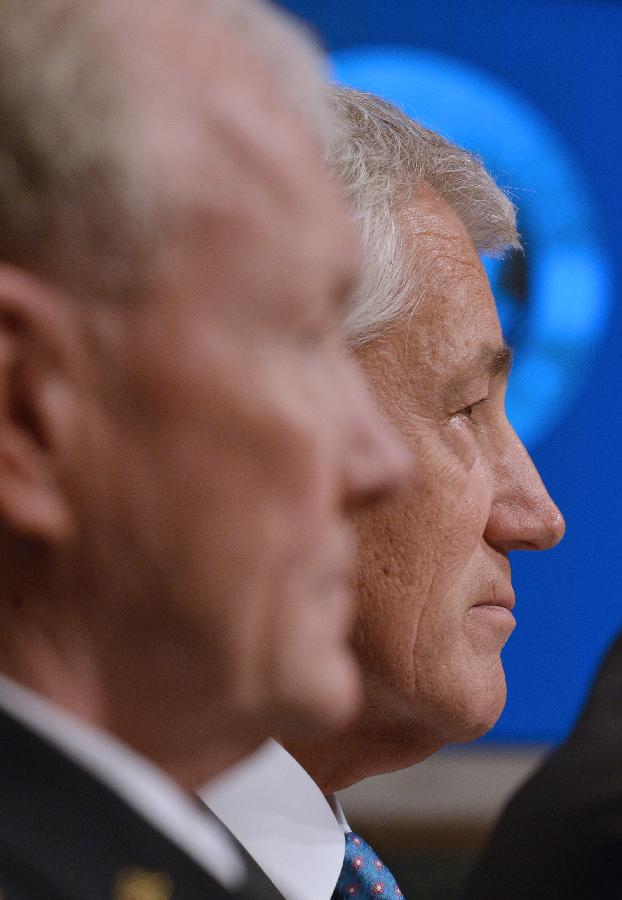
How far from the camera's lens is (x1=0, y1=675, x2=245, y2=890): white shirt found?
463 millimetres

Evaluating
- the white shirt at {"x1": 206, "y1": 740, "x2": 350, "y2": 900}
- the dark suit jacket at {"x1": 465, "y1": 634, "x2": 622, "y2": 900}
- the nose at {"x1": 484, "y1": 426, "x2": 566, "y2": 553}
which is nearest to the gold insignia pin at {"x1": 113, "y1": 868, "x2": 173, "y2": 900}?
the white shirt at {"x1": 206, "y1": 740, "x2": 350, "y2": 900}

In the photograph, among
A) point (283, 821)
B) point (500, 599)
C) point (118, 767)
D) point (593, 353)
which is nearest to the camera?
point (118, 767)

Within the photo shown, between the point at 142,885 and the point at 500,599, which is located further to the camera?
the point at 500,599

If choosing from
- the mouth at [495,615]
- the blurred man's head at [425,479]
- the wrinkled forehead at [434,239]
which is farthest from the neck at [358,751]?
the wrinkled forehead at [434,239]

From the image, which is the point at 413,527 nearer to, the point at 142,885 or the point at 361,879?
the point at 361,879

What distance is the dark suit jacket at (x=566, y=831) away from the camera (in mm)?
875

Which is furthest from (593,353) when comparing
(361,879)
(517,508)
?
(361,879)

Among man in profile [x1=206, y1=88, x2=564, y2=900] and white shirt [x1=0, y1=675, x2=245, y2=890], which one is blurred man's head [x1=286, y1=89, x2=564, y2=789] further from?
white shirt [x1=0, y1=675, x2=245, y2=890]

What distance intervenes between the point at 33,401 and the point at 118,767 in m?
0.15

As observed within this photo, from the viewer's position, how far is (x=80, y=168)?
47 cm

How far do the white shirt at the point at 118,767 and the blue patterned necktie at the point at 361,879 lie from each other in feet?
1.69

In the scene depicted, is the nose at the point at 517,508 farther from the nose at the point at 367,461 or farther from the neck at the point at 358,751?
the nose at the point at 367,461

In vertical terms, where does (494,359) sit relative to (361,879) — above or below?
above

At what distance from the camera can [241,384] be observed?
1.58ft
